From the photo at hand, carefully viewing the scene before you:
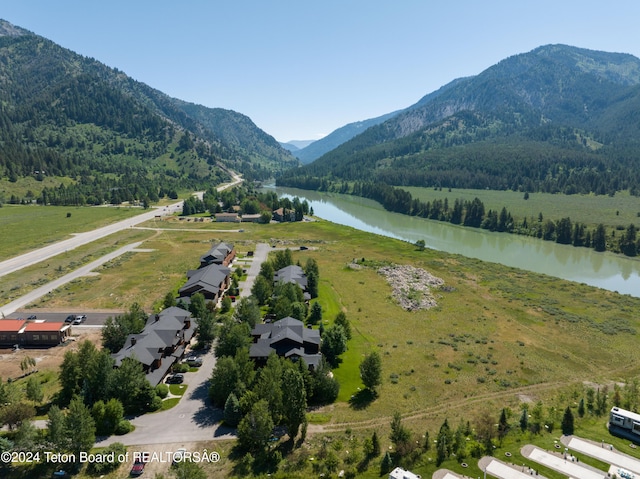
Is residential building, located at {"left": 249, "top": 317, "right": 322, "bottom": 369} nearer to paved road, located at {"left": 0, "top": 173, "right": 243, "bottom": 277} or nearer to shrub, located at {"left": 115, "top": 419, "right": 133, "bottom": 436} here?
shrub, located at {"left": 115, "top": 419, "right": 133, "bottom": 436}

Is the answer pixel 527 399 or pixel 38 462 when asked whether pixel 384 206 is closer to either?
pixel 527 399

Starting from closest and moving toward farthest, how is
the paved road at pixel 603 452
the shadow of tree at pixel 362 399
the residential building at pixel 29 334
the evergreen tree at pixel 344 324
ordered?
the paved road at pixel 603 452 → the shadow of tree at pixel 362 399 → the residential building at pixel 29 334 → the evergreen tree at pixel 344 324

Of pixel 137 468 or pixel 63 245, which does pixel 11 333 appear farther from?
pixel 63 245

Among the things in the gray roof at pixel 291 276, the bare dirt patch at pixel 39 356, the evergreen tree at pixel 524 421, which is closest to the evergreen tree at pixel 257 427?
the evergreen tree at pixel 524 421

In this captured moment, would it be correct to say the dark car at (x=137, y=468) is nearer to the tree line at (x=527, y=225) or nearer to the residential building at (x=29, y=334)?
the residential building at (x=29, y=334)

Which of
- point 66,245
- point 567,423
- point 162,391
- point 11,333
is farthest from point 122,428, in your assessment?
point 66,245

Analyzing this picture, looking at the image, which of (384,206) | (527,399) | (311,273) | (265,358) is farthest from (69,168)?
(527,399)
